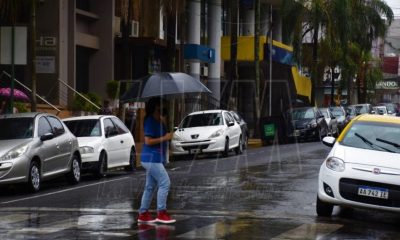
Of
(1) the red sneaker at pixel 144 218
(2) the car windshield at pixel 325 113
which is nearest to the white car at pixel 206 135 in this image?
(2) the car windshield at pixel 325 113

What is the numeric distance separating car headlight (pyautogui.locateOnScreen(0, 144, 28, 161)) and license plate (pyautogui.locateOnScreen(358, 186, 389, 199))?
6938 mm

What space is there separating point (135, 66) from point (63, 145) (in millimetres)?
18955

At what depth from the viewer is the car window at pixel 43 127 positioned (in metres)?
15.8

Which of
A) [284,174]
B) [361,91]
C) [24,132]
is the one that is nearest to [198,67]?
[284,174]

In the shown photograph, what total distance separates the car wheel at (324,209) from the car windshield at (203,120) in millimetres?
14239

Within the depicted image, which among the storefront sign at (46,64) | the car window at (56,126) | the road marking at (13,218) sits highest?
the storefront sign at (46,64)

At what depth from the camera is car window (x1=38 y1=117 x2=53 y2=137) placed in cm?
1577

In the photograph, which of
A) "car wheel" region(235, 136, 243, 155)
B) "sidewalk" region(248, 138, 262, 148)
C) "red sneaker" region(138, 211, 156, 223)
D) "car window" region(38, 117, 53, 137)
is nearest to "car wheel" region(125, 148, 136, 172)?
"car window" region(38, 117, 53, 137)

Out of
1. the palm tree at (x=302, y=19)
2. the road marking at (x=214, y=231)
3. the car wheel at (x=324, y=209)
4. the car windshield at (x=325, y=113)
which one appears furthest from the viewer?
the palm tree at (x=302, y=19)

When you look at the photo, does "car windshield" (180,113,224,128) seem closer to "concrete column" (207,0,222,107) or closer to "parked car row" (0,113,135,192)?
"parked car row" (0,113,135,192)

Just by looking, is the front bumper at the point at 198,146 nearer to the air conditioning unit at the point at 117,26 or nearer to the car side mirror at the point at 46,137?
the car side mirror at the point at 46,137

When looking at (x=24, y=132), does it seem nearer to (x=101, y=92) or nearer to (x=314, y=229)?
(x=314, y=229)

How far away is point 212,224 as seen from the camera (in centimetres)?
1045

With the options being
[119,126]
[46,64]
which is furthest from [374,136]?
[46,64]
